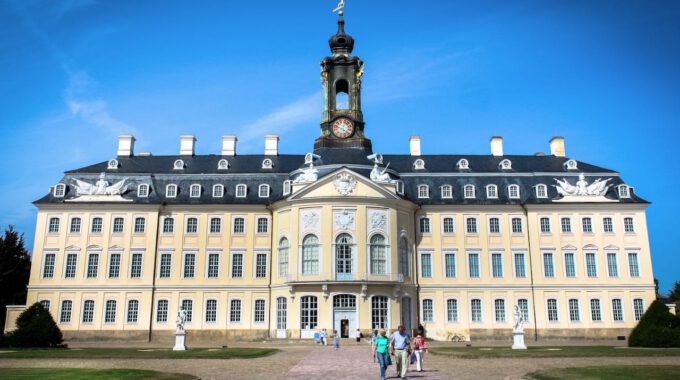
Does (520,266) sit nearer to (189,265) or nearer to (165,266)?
(189,265)

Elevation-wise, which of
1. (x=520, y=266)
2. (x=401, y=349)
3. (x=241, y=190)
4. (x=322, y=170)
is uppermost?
A: (x=322, y=170)

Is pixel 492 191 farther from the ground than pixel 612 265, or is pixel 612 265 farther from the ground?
pixel 492 191

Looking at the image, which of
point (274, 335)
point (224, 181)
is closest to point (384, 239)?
point (274, 335)

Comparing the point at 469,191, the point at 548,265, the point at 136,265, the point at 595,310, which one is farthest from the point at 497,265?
the point at 136,265

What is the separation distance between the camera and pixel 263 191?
48.6 m

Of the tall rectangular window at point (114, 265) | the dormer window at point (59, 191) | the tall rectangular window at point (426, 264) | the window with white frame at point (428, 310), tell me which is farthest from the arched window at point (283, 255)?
the dormer window at point (59, 191)

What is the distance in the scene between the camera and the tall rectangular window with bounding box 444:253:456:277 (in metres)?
47.1

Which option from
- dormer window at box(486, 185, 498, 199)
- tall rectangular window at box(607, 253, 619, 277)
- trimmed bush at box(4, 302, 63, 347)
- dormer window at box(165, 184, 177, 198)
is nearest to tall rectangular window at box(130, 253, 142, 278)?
dormer window at box(165, 184, 177, 198)

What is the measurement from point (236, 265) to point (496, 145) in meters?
26.4

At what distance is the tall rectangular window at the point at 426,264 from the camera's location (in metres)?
47.0

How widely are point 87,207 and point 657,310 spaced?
41.8m

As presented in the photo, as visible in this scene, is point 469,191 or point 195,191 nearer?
point 195,191

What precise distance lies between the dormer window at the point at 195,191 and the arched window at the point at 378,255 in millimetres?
15469

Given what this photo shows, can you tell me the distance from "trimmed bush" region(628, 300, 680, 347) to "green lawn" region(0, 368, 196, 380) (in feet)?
87.6
